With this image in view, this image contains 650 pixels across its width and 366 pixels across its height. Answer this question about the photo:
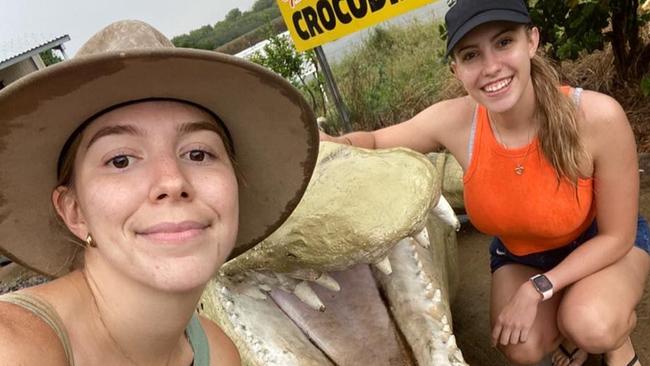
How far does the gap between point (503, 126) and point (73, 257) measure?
1523 mm

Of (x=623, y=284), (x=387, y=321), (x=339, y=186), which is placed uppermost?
(x=339, y=186)

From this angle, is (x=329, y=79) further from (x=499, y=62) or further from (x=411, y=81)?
(x=411, y=81)

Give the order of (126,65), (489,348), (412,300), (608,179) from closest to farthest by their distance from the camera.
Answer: (126,65) → (412,300) → (608,179) → (489,348)

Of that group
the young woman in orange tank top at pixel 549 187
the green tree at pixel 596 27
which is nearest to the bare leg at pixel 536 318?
the young woman in orange tank top at pixel 549 187

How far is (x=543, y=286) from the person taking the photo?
2.19 metres

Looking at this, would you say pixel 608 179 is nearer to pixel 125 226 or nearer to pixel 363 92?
pixel 125 226

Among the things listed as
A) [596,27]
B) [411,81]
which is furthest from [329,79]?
[411,81]

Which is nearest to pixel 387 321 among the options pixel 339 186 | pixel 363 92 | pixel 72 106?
pixel 339 186

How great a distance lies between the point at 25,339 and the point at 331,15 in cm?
324

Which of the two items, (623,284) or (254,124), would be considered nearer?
(254,124)

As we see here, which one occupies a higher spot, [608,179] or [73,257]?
[73,257]

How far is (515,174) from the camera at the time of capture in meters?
2.22

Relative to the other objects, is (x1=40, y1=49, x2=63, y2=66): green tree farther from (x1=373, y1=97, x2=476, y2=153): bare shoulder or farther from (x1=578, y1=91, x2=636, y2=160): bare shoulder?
(x1=578, y1=91, x2=636, y2=160): bare shoulder

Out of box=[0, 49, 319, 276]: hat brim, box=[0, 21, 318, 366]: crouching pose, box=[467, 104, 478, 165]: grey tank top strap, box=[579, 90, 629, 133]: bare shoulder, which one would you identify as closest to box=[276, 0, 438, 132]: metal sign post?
box=[467, 104, 478, 165]: grey tank top strap
